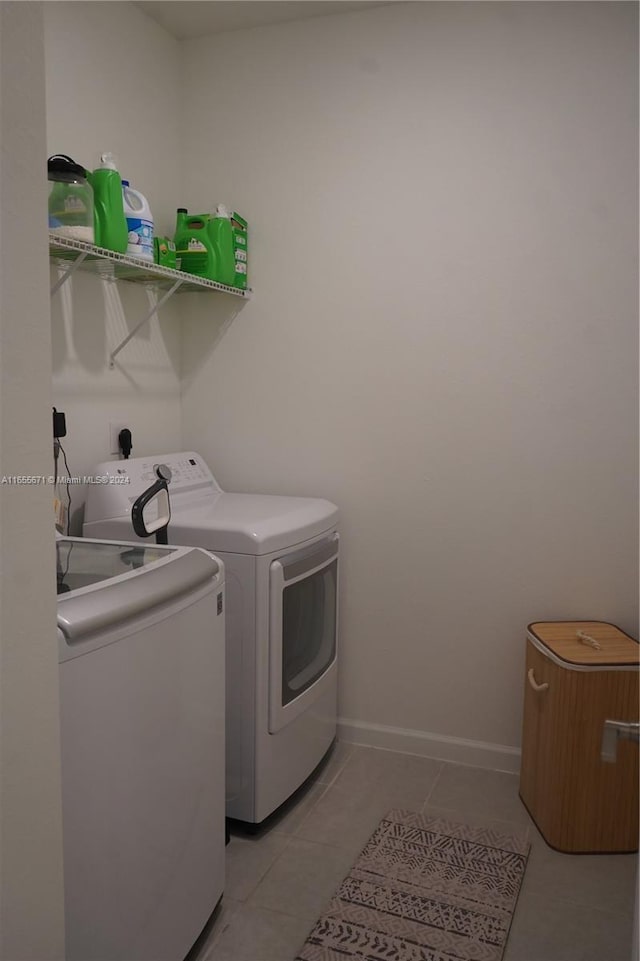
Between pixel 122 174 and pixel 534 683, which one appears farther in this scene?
pixel 122 174

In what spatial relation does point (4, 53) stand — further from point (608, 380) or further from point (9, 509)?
point (608, 380)

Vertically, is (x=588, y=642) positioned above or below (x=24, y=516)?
below

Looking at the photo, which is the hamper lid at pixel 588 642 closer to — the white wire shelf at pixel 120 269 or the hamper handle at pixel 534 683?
the hamper handle at pixel 534 683

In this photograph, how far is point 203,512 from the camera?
248 cm

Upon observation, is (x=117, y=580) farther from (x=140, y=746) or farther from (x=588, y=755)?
(x=588, y=755)

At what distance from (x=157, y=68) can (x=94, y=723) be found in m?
2.45

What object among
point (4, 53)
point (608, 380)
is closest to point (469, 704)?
point (608, 380)

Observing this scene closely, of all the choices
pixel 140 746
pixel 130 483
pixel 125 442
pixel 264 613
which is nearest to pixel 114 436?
pixel 125 442

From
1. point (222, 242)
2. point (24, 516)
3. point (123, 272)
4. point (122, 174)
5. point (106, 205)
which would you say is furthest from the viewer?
point (222, 242)

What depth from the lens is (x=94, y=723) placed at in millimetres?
1348

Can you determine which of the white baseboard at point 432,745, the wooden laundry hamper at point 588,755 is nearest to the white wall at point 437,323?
the white baseboard at point 432,745

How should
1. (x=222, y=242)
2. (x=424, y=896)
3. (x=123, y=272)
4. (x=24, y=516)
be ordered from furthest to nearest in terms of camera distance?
(x=222, y=242) → (x=123, y=272) → (x=424, y=896) → (x=24, y=516)

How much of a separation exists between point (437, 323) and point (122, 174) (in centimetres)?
121

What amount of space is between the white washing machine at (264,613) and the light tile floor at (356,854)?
0.40 feet
